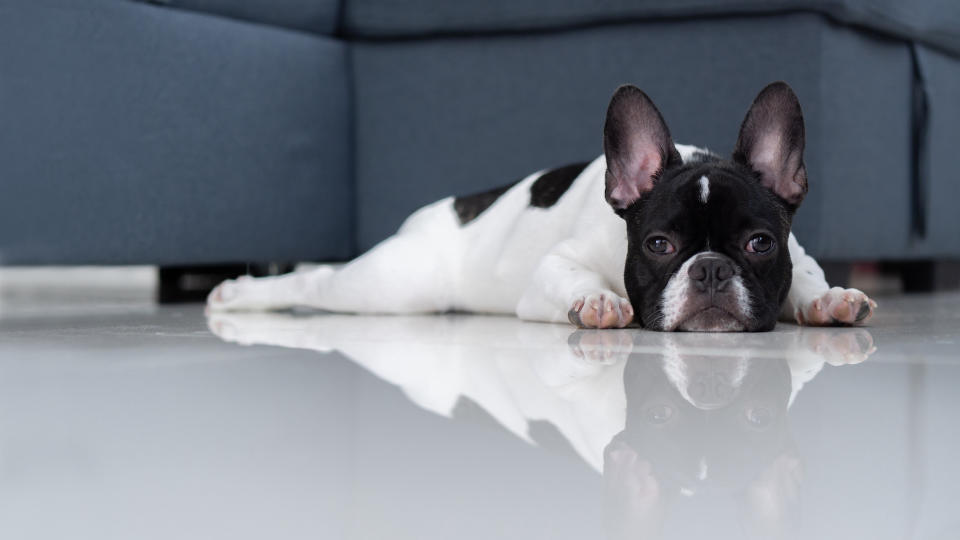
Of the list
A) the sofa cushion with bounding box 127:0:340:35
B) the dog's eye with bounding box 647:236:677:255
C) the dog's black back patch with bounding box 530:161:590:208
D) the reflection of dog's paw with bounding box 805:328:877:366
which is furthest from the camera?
the sofa cushion with bounding box 127:0:340:35

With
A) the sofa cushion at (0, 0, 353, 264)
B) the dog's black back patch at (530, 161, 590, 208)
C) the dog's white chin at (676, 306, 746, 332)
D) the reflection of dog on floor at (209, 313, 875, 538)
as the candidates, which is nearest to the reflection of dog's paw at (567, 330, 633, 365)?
the reflection of dog on floor at (209, 313, 875, 538)

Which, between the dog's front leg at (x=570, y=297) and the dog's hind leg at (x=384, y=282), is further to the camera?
the dog's hind leg at (x=384, y=282)

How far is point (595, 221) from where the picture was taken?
227 cm

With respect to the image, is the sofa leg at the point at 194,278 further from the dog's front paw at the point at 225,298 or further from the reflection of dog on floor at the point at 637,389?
the reflection of dog on floor at the point at 637,389

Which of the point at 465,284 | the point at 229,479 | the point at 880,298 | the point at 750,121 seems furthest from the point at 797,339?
the point at 880,298

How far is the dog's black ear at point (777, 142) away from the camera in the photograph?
2045mm

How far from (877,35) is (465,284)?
1358mm

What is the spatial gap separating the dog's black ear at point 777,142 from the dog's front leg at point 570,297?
0.34m

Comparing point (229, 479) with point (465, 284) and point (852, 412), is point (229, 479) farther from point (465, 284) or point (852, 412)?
point (465, 284)

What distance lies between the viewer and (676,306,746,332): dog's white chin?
6.16ft

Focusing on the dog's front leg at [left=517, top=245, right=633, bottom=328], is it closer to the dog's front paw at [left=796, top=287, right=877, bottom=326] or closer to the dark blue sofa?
the dog's front paw at [left=796, top=287, right=877, bottom=326]

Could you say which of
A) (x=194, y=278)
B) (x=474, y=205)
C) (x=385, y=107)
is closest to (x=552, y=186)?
(x=474, y=205)

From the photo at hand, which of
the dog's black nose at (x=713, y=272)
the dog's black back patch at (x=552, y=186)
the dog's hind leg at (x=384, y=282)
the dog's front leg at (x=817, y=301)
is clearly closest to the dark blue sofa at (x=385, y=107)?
the dog's hind leg at (x=384, y=282)

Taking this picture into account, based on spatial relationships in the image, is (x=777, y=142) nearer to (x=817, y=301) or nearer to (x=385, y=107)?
(x=817, y=301)
